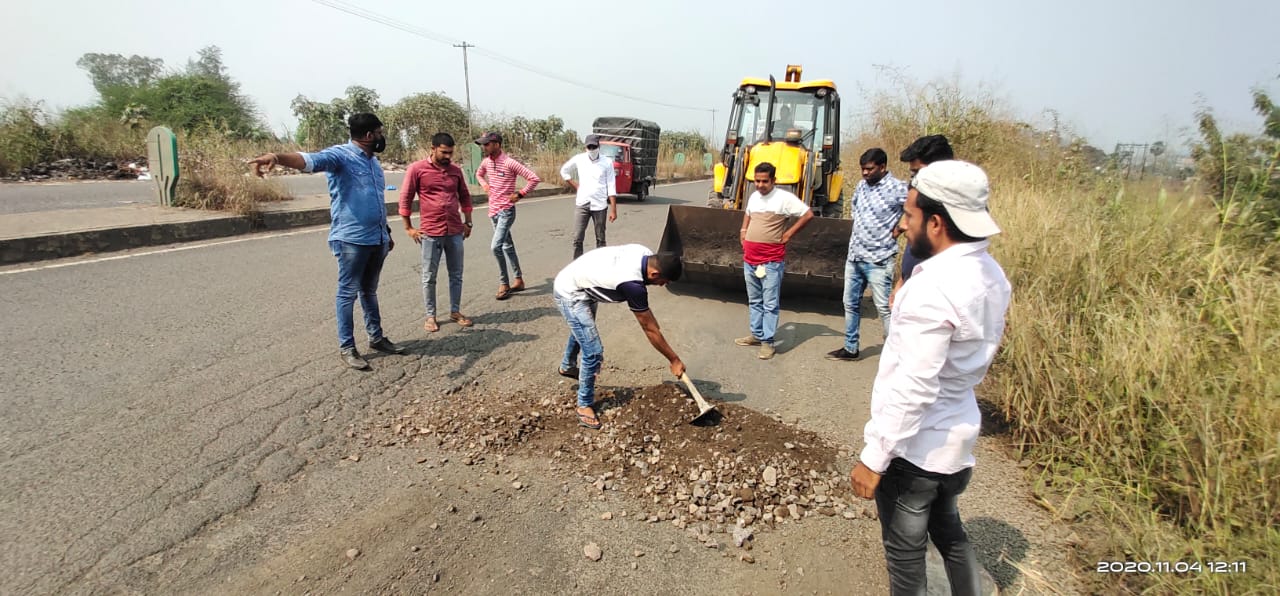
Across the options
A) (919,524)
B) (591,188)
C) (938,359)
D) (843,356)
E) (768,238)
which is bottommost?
(843,356)

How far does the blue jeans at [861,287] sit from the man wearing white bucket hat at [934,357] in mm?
2808

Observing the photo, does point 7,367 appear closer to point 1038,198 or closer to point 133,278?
point 133,278

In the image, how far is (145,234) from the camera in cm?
744

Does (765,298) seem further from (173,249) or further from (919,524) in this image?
(173,249)

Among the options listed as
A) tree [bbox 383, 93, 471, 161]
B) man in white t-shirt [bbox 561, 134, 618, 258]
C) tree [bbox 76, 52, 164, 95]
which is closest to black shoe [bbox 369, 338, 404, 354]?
man in white t-shirt [bbox 561, 134, 618, 258]

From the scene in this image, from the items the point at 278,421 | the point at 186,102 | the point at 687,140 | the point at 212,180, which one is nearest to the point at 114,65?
the point at 186,102

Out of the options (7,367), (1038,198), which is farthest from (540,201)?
(7,367)

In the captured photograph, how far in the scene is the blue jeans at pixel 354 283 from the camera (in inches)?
169

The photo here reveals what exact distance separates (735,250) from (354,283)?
12.8 ft

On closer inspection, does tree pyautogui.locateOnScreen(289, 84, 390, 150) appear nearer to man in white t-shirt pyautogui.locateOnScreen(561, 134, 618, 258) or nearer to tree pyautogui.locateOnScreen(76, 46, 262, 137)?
tree pyautogui.locateOnScreen(76, 46, 262, 137)

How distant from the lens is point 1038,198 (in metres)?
7.11

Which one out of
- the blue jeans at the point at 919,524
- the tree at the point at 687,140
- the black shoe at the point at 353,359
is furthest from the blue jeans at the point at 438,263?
the tree at the point at 687,140

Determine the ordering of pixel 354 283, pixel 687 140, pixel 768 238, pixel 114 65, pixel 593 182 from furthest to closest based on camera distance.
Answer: pixel 114 65 < pixel 687 140 < pixel 593 182 < pixel 768 238 < pixel 354 283

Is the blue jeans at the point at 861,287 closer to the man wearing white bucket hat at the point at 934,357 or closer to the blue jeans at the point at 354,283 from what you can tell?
the man wearing white bucket hat at the point at 934,357
